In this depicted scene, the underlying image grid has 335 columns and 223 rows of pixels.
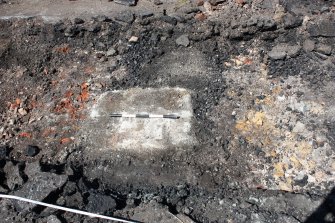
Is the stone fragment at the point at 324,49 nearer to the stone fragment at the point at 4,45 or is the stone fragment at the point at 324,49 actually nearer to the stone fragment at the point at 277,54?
the stone fragment at the point at 277,54

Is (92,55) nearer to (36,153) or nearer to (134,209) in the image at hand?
(36,153)

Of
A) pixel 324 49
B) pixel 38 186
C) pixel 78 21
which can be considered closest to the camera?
pixel 38 186

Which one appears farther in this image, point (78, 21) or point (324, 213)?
point (78, 21)

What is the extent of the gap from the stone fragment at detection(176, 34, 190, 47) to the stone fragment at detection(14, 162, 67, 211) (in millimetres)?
3303

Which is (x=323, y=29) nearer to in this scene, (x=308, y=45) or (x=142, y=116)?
(x=308, y=45)

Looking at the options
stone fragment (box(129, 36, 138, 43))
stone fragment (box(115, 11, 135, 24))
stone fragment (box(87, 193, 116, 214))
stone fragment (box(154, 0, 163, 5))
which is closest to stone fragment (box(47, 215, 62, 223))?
stone fragment (box(87, 193, 116, 214))

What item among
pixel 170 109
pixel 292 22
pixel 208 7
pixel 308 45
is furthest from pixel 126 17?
pixel 308 45

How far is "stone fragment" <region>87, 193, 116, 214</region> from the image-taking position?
13.0 feet

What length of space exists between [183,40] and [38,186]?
3.63m

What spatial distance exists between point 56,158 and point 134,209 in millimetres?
1553

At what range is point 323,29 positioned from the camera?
6.14 m

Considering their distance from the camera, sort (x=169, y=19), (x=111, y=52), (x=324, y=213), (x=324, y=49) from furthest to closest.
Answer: (x=169, y=19)
(x=111, y=52)
(x=324, y=49)
(x=324, y=213)

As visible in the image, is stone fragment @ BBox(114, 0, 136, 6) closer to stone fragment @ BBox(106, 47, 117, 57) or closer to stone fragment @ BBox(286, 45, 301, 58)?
stone fragment @ BBox(106, 47, 117, 57)

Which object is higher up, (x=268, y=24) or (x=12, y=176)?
(x=268, y=24)
